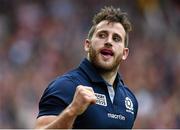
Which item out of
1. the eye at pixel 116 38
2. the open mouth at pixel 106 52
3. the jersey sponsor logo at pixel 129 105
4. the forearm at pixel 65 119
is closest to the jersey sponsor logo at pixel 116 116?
the jersey sponsor logo at pixel 129 105

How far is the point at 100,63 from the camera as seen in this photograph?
179 inches

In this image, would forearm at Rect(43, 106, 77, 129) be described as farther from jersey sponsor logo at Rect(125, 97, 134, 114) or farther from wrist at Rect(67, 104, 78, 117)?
jersey sponsor logo at Rect(125, 97, 134, 114)

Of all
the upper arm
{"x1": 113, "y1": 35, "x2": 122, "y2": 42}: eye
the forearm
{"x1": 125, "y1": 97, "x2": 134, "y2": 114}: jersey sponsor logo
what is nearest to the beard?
{"x1": 113, "y1": 35, "x2": 122, "y2": 42}: eye

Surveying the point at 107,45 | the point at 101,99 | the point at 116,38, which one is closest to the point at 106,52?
the point at 107,45

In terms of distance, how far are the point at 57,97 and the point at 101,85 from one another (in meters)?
0.46

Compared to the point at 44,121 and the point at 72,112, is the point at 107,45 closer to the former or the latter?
the point at 44,121

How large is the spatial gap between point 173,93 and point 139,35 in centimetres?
159

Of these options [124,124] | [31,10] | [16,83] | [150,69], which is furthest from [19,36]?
[124,124]

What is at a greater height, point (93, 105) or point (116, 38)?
point (116, 38)

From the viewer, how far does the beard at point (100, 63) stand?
14.9 feet

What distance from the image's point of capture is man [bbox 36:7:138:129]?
13.8 feet

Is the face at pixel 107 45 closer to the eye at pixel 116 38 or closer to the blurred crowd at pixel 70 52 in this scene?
the eye at pixel 116 38

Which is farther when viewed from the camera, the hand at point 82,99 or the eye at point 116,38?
the eye at point 116,38

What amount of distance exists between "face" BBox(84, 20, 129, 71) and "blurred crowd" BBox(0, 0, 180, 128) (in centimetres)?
455
